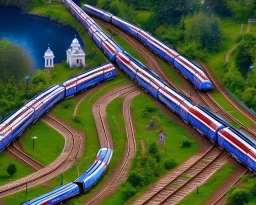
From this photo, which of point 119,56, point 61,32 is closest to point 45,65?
point 119,56

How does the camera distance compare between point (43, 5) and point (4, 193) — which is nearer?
point (4, 193)

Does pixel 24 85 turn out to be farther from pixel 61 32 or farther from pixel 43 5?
pixel 43 5

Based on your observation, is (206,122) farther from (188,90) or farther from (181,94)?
(188,90)

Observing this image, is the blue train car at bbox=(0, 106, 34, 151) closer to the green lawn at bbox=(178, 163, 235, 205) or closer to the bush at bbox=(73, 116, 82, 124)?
the bush at bbox=(73, 116, 82, 124)

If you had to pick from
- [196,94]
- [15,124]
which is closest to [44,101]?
[15,124]

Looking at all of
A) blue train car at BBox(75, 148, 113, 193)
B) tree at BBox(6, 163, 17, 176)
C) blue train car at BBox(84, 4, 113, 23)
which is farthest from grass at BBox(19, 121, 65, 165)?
blue train car at BBox(84, 4, 113, 23)

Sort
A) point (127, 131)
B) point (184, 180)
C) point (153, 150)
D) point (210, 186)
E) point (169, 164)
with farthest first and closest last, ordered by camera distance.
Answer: point (127, 131), point (153, 150), point (169, 164), point (184, 180), point (210, 186)
